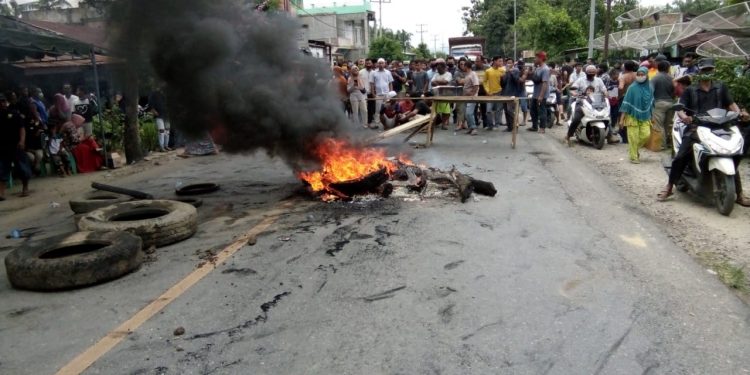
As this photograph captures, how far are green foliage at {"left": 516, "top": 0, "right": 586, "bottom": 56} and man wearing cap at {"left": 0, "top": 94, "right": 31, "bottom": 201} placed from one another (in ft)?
97.7

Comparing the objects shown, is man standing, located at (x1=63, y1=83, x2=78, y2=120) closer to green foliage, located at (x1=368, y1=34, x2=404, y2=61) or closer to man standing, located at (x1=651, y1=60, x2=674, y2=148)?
man standing, located at (x1=651, y1=60, x2=674, y2=148)

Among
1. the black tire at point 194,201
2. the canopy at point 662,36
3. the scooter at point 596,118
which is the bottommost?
the black tire at point 194,201

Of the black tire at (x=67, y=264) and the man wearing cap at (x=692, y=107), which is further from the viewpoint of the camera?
the man wearing cap at (x=692, y=107)

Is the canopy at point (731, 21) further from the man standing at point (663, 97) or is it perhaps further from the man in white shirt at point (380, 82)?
the man in white shirt at point (380, 82)

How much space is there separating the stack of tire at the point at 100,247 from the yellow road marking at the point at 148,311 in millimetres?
604

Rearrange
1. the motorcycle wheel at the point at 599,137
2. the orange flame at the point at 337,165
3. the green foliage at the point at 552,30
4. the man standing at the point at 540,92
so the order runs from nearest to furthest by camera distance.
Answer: the orange flame at the point at 337,165
the motorcycle wheel at the point at 599,137
the man standing at the point at 540,92
the green foliage at the point at 552,30

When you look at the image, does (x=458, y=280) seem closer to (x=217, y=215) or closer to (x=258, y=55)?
(x=217, y=215)

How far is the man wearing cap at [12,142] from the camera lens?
8.52 m

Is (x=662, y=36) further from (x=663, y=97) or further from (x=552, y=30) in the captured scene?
(x=663, y=97)

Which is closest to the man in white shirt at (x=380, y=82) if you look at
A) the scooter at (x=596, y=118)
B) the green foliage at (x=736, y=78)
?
the scooter at (x=596, y=118)

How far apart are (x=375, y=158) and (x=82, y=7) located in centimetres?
536

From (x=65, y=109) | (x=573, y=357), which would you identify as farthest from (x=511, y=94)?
(x=573, y=357)

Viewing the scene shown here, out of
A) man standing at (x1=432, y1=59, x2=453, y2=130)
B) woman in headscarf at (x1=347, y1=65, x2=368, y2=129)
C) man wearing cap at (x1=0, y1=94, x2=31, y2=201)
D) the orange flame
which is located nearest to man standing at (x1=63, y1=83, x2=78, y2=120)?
man wearing cap at (x1=0, y1=94, x2=31, y2=201)

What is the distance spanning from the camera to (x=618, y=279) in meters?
4.24
